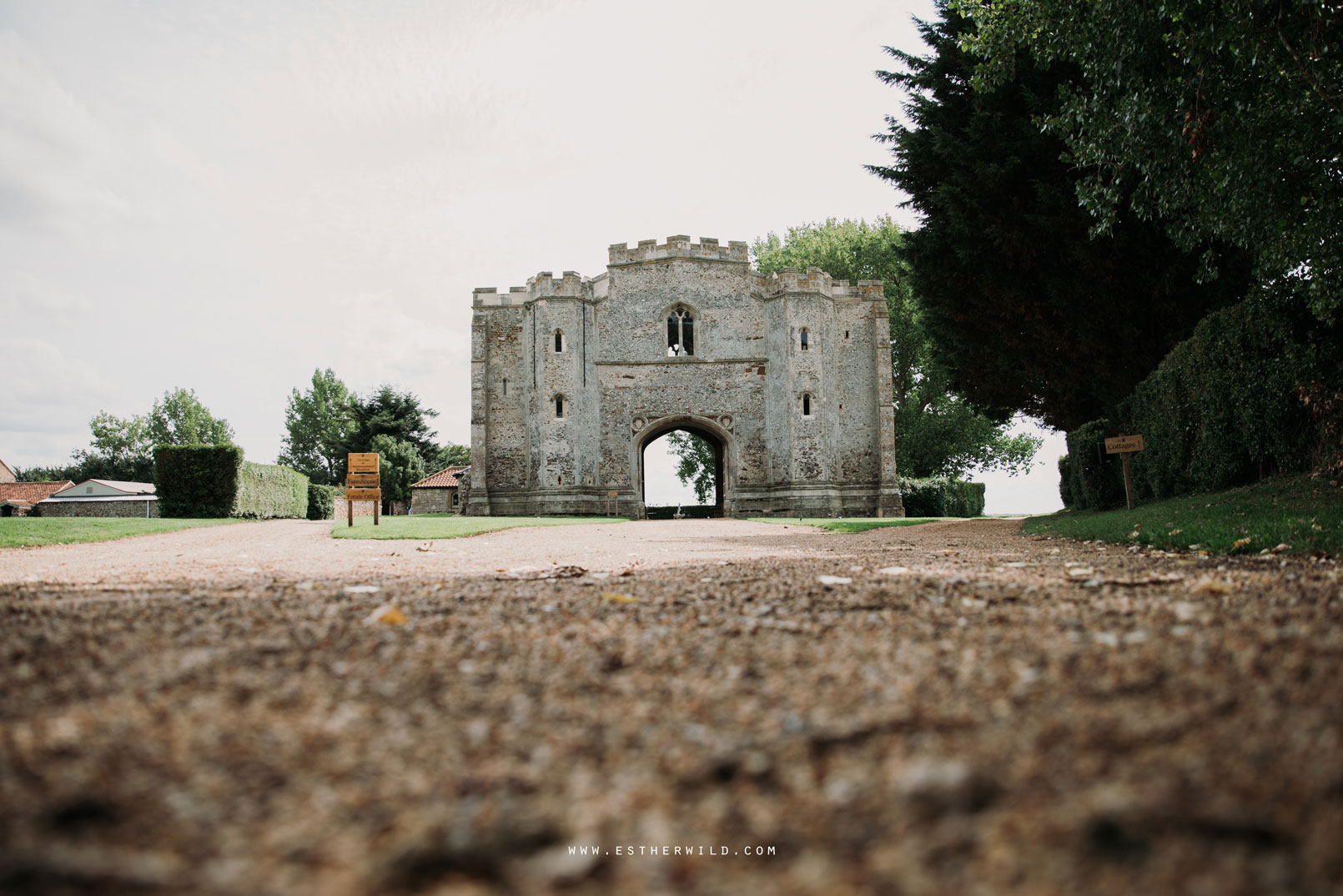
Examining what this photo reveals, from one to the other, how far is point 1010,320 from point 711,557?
34.3 feet

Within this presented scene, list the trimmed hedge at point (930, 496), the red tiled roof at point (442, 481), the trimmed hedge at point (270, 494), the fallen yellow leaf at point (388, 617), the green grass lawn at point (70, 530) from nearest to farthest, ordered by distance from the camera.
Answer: the fallen yellow leaf at point (388, 617), the green grass lawn at point (70, 530), the trimmed hedge at point (270, 494), the trimmed hedge at point (930, 496), the red tiled roof at point (442, 481)

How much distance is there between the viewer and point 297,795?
1512mm

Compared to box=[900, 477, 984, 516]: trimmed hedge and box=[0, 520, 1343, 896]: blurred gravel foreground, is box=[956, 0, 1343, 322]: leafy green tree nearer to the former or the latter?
box=[0, 520, 1343, 896]: blurred gravel foreground

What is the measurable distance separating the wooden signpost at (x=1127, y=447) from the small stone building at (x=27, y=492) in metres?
56.1

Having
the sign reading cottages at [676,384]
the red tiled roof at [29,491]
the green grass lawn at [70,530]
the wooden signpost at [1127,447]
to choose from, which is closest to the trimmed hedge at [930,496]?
the sign reading cottages at [676,384]

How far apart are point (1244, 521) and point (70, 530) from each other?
17.5m

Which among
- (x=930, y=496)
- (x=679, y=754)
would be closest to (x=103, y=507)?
(x=930, y=496)

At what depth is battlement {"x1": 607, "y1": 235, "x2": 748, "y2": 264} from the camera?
1109 inches

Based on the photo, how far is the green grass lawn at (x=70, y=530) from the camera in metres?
11.4

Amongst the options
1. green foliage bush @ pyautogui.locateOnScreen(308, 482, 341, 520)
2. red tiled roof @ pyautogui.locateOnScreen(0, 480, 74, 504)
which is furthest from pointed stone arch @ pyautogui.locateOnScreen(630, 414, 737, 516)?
red tiled roof @ pyautogui.locateOnScreen(0, 480, 74, 504)

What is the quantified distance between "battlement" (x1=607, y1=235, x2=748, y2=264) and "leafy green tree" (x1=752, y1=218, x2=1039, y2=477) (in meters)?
11.0

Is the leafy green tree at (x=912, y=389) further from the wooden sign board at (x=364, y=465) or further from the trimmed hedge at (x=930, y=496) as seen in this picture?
the wooden sign board at (x=364, y=465)

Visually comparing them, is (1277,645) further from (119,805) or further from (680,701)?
(119,805)

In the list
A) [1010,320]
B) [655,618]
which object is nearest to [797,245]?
[1010,320]
